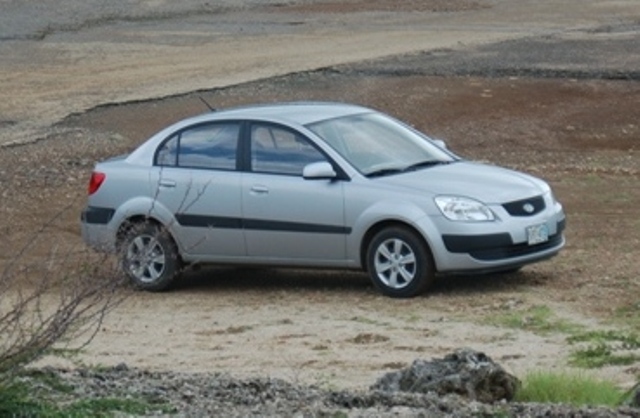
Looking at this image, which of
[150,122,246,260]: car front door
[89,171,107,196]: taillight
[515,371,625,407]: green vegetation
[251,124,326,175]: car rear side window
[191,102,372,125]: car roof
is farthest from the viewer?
[89,171,107,196]: taillight

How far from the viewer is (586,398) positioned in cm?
988

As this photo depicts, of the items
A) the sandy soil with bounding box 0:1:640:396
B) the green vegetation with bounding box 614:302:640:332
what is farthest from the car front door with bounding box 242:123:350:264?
the green vegetation with bounding box 614:302:640:332

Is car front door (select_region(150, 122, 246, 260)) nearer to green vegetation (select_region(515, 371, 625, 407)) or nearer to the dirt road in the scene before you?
green vegetation (select_region(515, 371, 625, 407))

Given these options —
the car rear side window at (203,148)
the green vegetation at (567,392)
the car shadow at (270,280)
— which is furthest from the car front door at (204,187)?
the green vegetation at (567,392)

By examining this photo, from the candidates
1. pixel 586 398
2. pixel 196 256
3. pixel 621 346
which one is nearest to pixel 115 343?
pixel 196 256

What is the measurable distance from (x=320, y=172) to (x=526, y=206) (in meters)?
1.69

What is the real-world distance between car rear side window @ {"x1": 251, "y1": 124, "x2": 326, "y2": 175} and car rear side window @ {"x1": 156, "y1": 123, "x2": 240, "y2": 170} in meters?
0.19

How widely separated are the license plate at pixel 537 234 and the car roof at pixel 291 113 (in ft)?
7.00

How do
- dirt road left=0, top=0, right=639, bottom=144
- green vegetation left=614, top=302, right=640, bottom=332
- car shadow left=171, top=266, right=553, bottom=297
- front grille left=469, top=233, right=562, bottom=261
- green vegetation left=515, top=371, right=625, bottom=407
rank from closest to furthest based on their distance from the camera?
1. green vegetation left=515, top=371, right=625, bottom=407
2. green vegetation left=614, top=302, right=640, bottom=332
3. front grille left=469, top=233, right=562, bottom=261
4. car shadow left=171, top=266, right=553, bottom=297
5. dirt road left=0, top=0, right=639, bottom=144

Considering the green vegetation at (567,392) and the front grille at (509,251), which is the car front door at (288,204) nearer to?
the front grille at (509,251)

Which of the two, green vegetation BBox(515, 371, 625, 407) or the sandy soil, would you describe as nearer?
green vegetation BBox(515, 371, 625, 407)

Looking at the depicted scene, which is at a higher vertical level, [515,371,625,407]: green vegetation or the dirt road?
the dirt road

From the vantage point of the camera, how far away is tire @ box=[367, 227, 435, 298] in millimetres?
14648

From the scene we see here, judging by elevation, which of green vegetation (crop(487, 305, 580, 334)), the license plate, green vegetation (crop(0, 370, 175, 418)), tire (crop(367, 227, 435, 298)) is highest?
green vegetation (crop(0, 370, 175, 418))
